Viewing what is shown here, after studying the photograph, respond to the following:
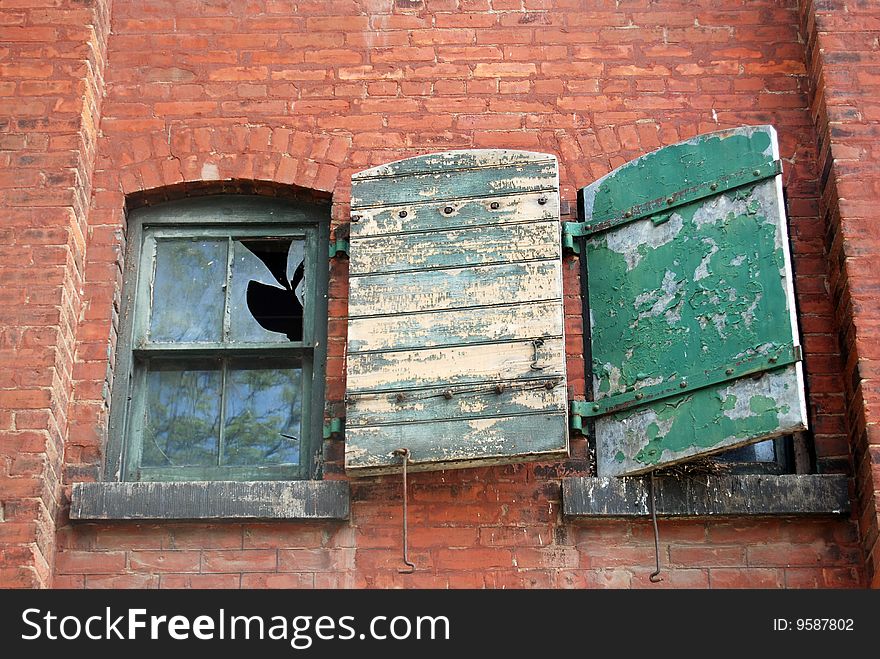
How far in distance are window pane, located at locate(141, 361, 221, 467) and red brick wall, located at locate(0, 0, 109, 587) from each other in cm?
39

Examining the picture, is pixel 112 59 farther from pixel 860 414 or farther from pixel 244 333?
pixel 860 414

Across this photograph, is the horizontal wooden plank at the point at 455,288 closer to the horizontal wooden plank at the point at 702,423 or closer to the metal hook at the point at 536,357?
the metal hook at the point at 536,357

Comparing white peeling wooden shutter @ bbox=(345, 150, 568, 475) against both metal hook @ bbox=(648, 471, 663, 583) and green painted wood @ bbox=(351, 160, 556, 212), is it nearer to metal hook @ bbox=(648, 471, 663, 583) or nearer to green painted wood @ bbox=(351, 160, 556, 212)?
green painted wood @ bbox=(351, 160, 556, 212)

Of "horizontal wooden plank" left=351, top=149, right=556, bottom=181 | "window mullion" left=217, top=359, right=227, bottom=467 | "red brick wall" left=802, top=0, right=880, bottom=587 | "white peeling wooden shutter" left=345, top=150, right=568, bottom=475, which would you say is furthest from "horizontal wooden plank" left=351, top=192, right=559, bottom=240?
"red brick wall" left=802, top=0, right=880, bottom=587

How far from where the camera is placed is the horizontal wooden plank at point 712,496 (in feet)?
22.8

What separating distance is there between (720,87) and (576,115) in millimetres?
685

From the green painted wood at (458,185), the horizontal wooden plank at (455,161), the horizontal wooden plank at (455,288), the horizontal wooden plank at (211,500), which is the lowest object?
the horizontal wooden plank at (211,500)

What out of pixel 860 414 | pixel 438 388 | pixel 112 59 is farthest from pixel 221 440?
pixel 860 414

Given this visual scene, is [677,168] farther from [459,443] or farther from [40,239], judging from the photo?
[40,239]

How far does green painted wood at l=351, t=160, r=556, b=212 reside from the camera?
7340 millimetres

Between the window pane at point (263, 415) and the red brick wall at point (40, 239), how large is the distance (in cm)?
70

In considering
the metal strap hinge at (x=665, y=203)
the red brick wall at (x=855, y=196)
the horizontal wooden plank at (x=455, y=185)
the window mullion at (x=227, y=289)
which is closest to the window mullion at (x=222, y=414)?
the window mullion at (x=227, y=289)

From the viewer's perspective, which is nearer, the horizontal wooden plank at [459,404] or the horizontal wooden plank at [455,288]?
the horizontal wooden plank at [459,404]

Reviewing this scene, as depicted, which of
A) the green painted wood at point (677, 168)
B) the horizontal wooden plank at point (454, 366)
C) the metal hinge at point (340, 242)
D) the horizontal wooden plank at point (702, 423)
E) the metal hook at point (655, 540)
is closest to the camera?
the horizontal wooden plank at point (702, 423)
